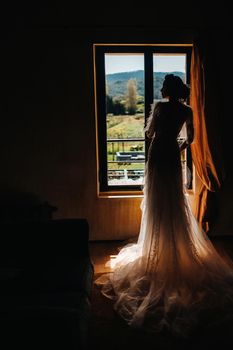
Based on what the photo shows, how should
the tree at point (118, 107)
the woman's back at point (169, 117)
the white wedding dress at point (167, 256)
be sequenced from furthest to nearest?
the tree at point (118, 107), the woman's back at point (169, 117), the white wedding dress at point (167, 256)

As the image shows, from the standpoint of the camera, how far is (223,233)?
3.49 metres

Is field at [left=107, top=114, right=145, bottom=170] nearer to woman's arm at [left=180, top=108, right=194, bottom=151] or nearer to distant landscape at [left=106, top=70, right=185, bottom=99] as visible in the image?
distant landscape at [left=106, top=70, right=185, bottom=99]

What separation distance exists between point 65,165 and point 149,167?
1.09 metres

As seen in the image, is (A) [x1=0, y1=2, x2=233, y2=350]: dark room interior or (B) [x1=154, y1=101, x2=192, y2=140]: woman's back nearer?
(B) [x1=154, y1=101, x2=192, y2=140]: woman's back

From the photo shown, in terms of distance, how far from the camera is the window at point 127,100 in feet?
10.7

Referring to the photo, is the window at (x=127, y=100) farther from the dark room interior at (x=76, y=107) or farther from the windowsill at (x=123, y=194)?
the dark room interior at (x=76, y=107)

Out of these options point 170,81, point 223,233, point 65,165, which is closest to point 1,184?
point 65,165

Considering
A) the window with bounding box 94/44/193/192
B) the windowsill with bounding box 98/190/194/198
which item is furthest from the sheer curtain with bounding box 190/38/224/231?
the windowsill with bounding box 98/190/194/198

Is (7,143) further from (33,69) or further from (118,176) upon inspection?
(118,176)

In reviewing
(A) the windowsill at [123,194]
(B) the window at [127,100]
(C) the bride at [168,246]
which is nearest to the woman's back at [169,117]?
(C) the bride at [168,246]

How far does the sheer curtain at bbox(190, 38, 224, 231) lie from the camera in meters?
3.02

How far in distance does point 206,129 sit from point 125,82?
3.22 feet

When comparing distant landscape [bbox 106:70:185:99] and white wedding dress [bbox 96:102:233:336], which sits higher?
distant landscape [bbox 106:70:185:99]

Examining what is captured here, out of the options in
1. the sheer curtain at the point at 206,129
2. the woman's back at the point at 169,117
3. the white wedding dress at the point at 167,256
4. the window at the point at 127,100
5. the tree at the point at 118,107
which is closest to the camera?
the white wedding dress at the point at 167,256
